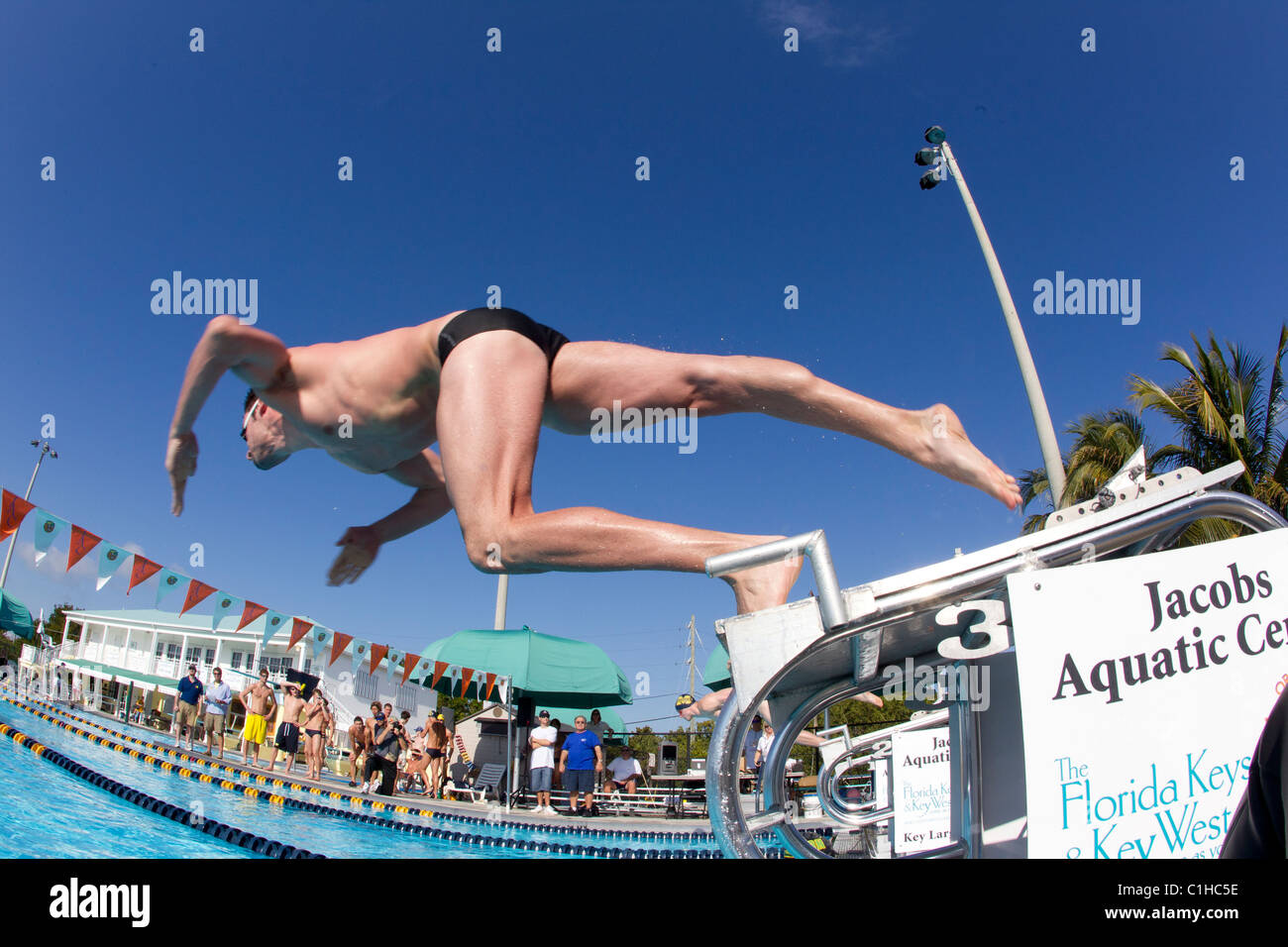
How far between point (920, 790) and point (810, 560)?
4050mm

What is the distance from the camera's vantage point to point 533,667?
1546cm

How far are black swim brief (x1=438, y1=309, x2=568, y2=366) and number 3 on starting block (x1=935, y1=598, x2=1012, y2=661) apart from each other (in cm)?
128

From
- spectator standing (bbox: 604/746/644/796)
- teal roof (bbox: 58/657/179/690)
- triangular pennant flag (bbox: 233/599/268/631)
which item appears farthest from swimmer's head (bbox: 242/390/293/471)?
teal roof (bbox: 58/657/179/690)

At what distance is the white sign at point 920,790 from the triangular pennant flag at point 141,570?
25.0ft

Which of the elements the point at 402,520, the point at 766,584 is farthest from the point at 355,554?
the point at 766,584

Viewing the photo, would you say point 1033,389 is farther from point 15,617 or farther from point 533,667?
point 15,617

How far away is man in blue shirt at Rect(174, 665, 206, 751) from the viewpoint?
1504cm

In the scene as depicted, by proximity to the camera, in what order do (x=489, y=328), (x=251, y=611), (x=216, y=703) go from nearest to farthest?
(x=489, y=328) → (x=251, y=611) → (x=216, y=703)
